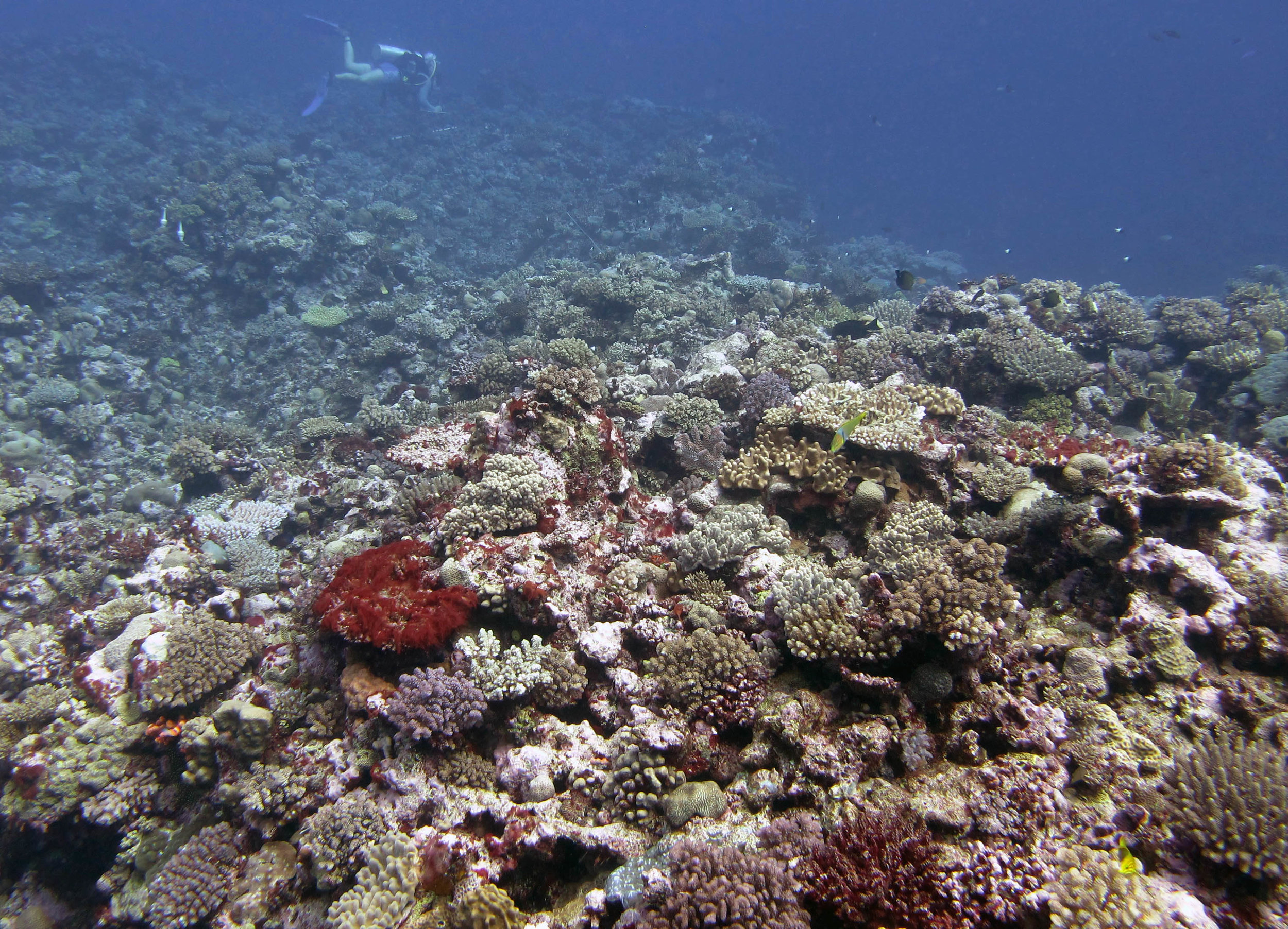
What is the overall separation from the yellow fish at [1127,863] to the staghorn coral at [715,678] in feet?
6.52

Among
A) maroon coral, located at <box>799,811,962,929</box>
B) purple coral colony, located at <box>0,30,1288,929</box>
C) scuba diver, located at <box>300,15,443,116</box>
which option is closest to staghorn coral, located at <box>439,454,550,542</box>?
purple coral colony, located at <box>0,30,1288,929</box>

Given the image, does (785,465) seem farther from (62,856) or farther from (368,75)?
(368,75)

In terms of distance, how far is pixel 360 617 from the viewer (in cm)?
Result: 457

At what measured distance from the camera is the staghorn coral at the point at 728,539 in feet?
Result: 16.8

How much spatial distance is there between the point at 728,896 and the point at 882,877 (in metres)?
0.80

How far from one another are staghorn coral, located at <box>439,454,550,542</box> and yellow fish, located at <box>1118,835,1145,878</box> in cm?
472

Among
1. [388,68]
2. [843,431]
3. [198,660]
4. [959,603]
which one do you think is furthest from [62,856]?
[388,68]

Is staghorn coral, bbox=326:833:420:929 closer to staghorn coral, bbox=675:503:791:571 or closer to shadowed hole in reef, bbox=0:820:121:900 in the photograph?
staghorn coral, bbox=675:503:791:571

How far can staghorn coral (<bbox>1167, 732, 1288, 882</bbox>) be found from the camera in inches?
98.1

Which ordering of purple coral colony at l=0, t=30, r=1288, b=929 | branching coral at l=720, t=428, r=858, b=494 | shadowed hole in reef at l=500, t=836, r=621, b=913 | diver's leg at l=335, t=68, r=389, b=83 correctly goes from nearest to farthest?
purple coral colony at l=0, t=30, r=1288, b=929 → shadowed hole in reef at l=500, t=836, r=621, b=913 → branching coral at l=720, t=428, r=858, b=494 → diver's leg at l=335, t=68, r=389, b=83

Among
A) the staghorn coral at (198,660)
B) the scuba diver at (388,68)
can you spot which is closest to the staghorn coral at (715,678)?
the staghorn coral at (198,660)

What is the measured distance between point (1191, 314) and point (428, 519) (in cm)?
1535

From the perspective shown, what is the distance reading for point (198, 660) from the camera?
5336 mm

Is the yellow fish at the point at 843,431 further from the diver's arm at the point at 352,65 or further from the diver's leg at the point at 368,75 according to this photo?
the diver's arm at the point at 352,65
